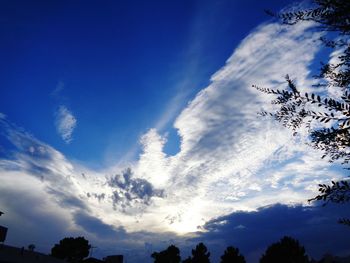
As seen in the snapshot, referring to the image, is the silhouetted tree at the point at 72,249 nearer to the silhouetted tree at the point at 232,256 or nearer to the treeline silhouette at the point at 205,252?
the treeline silhouette at the point at 205,252

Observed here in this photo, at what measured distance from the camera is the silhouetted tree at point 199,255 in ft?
261

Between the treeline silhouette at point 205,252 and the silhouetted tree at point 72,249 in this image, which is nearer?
the treeline silhouette at point 205,252

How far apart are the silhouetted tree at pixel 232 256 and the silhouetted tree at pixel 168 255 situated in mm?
14149

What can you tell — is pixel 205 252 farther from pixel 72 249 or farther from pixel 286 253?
pixel 72 249

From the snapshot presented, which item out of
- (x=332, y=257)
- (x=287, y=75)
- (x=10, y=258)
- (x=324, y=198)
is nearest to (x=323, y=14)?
(x=287, y=75)

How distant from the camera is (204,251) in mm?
81250

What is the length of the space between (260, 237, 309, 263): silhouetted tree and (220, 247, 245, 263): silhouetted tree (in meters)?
5.30

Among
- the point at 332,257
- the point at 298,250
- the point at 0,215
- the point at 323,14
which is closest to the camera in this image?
the point at 323,14

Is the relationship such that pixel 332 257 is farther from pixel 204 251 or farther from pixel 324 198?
pixel 324 198

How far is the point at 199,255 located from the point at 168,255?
10.5 metres

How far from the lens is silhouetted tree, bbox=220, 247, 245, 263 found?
77.4 metres

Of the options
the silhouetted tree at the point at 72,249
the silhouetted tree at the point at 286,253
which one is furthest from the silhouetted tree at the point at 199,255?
the silhouetted tree at the point at 72,249

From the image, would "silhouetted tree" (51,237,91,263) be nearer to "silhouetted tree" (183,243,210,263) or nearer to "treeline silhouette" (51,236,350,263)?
"treeline silhouette" (51,236,350,263)

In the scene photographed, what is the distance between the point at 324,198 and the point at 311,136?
5.60 ft
